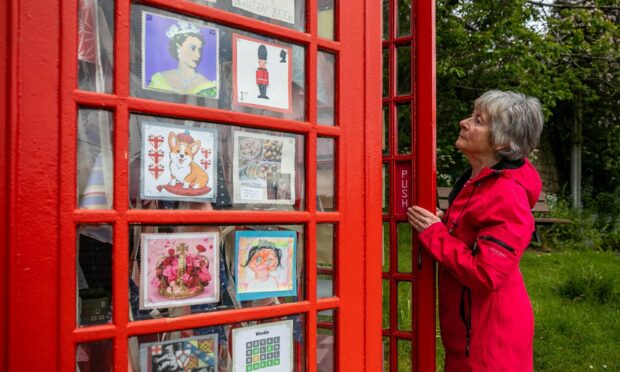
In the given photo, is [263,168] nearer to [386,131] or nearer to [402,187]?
[402,187]

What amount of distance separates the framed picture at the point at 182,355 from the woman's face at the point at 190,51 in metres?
0.78

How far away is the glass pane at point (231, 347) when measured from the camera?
1.54m

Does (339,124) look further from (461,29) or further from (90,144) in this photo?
(461,29)

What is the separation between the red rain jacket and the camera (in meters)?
1.99

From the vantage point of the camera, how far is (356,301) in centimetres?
194

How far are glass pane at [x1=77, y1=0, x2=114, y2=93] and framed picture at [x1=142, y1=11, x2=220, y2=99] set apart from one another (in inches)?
3.5

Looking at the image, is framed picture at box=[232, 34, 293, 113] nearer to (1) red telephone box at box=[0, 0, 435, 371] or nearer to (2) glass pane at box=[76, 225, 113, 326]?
(1) red telephone box at box=[0, 0, 435, 371]

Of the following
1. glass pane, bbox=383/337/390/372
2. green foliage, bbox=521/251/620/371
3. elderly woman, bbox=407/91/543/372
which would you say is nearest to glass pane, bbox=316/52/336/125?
elderly woman, bbox=407/91/543/372

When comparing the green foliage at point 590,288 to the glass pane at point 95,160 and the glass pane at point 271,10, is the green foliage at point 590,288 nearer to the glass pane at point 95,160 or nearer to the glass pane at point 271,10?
the glass pane at point 271,10

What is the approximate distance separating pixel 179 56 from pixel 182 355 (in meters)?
0.85

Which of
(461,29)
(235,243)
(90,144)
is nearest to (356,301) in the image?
(235,243)

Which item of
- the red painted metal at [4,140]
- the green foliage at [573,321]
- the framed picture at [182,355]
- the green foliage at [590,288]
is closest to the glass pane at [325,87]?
the framed picture at [182,355]

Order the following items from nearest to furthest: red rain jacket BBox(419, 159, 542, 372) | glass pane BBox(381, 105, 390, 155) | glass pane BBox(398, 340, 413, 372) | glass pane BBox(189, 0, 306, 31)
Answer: glass pane BBox(189, 0, 306, 31) < red rain jacket BBox(419, 159, 542, 372) < glass pane BBox(381, 105, 390, 155) < glass pane BBox(398, 340, 413, 372)

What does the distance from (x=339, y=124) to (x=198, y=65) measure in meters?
0.52
